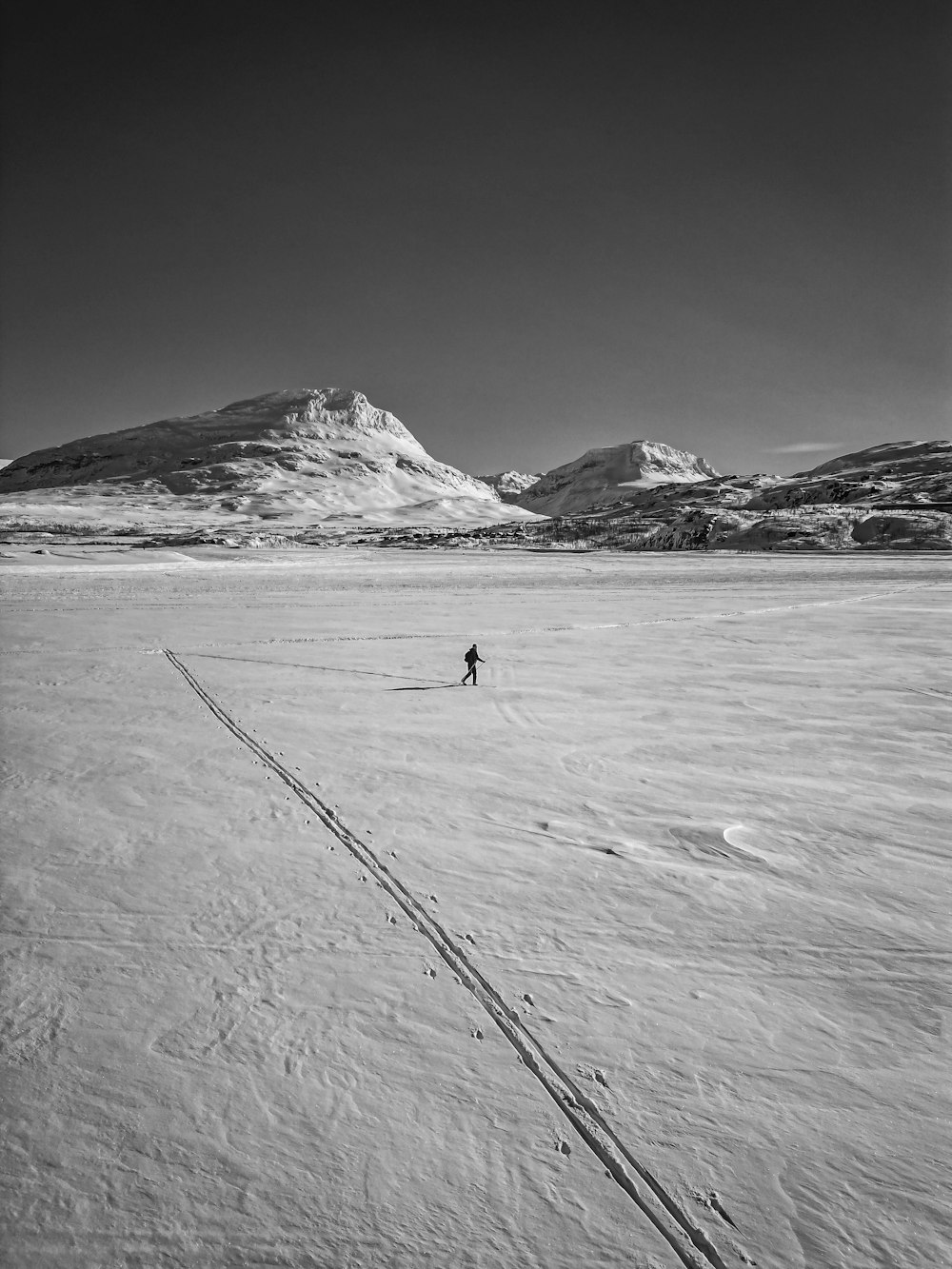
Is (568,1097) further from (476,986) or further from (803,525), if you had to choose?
(803,525)

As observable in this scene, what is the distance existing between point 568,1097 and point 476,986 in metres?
0.91

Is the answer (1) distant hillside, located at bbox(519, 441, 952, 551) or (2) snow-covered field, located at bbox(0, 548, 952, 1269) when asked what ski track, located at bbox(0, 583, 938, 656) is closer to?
(2) snow-covered field, located at bbox(0, 548, 952, 1269)

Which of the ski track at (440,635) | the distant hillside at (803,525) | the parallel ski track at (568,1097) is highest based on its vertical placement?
the distant hillside at (803,525)

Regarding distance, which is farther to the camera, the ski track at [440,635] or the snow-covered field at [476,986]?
the ski track at [440,635]

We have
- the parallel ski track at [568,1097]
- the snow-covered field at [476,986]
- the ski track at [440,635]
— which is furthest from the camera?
the ski track at [440,635]

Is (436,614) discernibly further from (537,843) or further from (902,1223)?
(902,1223)

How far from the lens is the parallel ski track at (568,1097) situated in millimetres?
2828

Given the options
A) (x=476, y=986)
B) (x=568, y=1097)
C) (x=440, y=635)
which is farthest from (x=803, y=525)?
(x=568, y=1097)

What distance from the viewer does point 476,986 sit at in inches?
166

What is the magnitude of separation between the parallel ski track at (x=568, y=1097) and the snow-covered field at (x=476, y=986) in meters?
0.02

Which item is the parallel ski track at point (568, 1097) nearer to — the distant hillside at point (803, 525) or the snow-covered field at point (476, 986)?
the snow-covered field at point (476, 986)

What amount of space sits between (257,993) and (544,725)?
6111 mm

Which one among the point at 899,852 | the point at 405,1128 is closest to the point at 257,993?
the point at 405,1128

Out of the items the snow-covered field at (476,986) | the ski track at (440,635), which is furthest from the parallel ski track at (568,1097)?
the ski track at (440,635)
